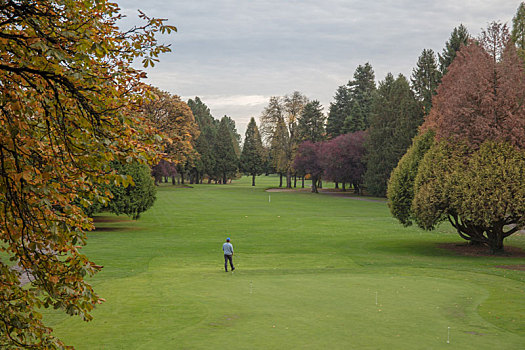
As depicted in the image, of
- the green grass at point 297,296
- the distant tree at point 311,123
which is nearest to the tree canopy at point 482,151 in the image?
the green grass at point 297,296

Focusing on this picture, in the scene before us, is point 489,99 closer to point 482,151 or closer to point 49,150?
point 482,151

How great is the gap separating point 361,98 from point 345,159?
28006mm

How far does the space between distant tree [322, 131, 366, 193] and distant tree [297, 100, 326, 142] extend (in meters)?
11.8

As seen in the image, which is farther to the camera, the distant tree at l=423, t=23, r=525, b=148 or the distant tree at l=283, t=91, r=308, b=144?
the distant tree at l=283, t=91, r=308, b=144

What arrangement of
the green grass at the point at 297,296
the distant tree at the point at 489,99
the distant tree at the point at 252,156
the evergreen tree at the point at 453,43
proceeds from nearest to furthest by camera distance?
1. the green grass at the point at 297,296
2. the distant tree at the point at 489,99
3. the evergreen tree at the point at 453,43
4. the distant tree at the point at 252,156

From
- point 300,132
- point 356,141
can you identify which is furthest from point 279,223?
point 300,132

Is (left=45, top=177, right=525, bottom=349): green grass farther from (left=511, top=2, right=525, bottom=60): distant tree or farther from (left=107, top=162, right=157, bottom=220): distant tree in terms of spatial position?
(left=511, top=2, right=525, bottom=60): distant tree

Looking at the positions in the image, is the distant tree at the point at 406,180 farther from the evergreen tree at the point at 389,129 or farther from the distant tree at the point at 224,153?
the distant tree at the point at 224,153

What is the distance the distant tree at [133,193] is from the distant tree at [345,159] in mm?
53608

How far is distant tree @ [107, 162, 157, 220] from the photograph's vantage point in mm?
39125

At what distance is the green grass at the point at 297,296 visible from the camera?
1277cm

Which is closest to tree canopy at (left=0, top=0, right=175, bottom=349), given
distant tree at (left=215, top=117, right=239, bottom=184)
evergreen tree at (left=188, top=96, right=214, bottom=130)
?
distant tree at (left=215, top=117, right=239, bottom=184)

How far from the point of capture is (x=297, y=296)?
17281 millimetres

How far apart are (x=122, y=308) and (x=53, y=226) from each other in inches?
398
